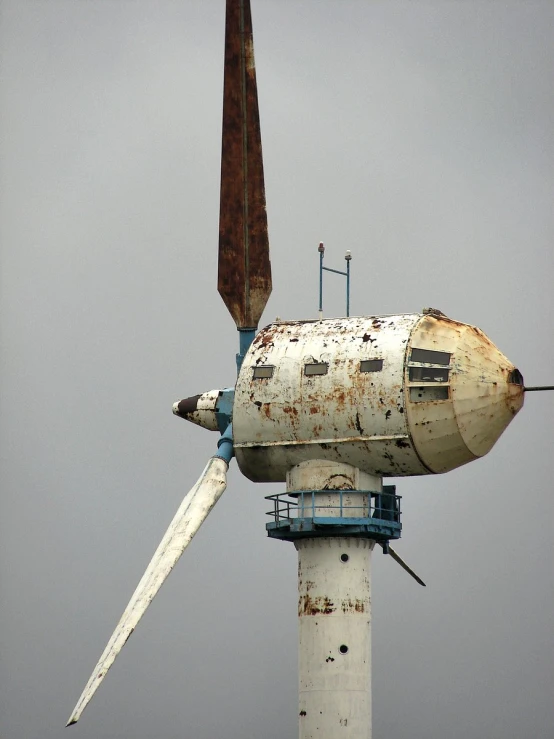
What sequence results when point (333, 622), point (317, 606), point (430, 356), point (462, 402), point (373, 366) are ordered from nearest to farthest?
point (462, 402) < point (430, 356) < point (373, 366) < point (333, 622) < point (317, 606)

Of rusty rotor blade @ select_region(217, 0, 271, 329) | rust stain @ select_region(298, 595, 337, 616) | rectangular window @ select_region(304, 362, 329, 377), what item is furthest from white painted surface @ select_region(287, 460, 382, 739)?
rusty rotor blade @ select_region(217, 0, 271, 329)

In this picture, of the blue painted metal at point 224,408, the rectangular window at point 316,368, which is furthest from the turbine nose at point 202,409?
Answer: the rectangular window at point 316,368

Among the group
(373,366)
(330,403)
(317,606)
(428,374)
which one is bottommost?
(317,606)

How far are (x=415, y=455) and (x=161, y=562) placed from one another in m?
9.75

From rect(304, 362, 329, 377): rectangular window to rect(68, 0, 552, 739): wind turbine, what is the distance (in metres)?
0.05

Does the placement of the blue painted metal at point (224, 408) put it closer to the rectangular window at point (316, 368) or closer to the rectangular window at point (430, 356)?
the rectangular window at point (316, 368)

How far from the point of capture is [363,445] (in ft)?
255

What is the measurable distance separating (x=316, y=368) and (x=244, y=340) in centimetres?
560

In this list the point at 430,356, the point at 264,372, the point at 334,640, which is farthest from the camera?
the point at 264,372

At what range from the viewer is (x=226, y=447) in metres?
80.9

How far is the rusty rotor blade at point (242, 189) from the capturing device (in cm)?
8325

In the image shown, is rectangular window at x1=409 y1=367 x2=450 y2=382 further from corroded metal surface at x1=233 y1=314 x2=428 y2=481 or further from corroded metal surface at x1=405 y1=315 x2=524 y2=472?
corroded metal surface at x1=233 y1=314 x2=428 y2=481

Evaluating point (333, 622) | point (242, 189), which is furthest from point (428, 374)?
point (242, 189)

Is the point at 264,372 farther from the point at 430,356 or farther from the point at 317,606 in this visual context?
the point at 317,606
